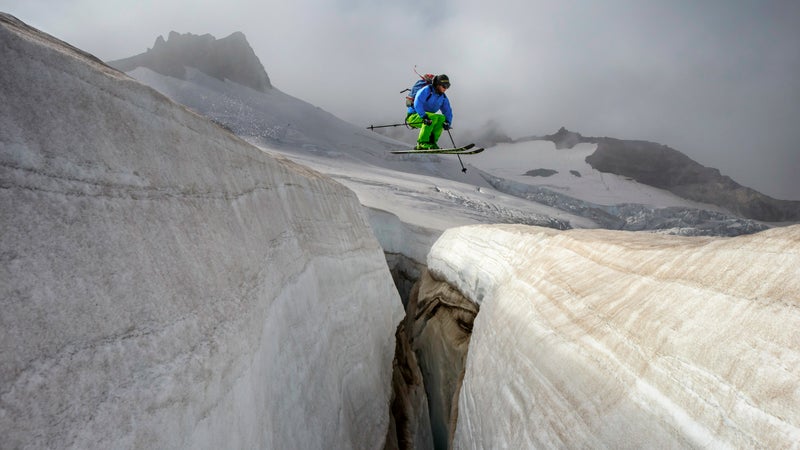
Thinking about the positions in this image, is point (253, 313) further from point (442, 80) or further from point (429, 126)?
point (429, 126)

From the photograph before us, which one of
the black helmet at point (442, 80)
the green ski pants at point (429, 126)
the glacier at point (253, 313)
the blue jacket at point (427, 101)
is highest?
the black helmet at point (442, 80)

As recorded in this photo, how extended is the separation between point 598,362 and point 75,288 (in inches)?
89.1

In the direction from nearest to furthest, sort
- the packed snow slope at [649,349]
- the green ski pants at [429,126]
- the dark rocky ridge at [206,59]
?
the packed snow slope at [649,349] → the green ski pants at [429,126] → the dark rocky ridge at [206,59]

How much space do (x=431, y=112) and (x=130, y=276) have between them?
8.29 m

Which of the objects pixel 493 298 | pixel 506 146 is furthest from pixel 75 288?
pixel 506 146

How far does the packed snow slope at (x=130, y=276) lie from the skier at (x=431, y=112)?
6512 mm

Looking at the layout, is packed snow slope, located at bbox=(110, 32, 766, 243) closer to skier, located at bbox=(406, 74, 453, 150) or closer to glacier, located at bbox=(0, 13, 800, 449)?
skier, located at bbox=(406, 74, 453, 150)

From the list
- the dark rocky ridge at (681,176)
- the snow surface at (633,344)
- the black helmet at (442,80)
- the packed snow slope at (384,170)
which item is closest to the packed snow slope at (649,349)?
the snow surface at (633,344)

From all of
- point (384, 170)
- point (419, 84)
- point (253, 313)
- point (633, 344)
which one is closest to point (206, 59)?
point (384, 170)

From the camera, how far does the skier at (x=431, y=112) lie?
8672 millimetres

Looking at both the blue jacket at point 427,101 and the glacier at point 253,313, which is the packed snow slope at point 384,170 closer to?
the blue jacket at point 427,101

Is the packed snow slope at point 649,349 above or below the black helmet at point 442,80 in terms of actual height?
below

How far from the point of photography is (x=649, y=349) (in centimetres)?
180

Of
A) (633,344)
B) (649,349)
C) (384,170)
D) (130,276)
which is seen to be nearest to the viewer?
(130,276)
